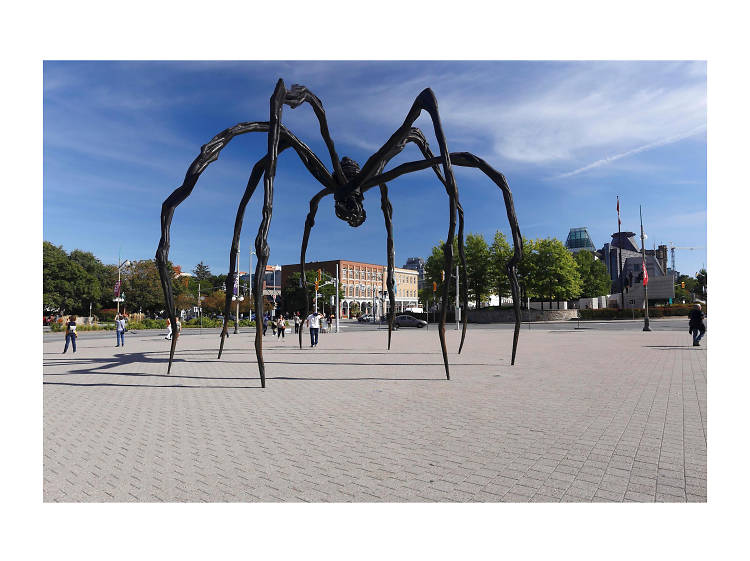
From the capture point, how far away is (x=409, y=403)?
261 inches

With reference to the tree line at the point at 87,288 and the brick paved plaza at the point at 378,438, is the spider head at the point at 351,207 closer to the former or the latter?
the brick paved plaza at the point at 378,438

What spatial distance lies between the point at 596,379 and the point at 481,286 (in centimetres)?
4519

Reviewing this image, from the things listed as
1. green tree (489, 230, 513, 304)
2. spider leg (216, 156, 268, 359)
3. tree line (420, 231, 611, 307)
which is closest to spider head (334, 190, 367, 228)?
spider leg (216, 156, 268, 359)

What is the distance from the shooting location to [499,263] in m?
50.4

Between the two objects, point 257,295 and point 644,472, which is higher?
point 257,295

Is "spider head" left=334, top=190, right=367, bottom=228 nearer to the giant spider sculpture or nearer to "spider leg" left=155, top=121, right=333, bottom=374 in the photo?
the giant spider sculpture

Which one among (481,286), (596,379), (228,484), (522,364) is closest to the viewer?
(228,484)

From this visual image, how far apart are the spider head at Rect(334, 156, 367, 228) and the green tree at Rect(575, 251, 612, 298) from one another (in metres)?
70.6

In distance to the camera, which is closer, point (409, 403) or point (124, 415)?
point (124, 415)

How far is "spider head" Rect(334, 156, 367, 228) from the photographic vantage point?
8570 millimetres

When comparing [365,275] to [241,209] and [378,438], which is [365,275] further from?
[378,438]

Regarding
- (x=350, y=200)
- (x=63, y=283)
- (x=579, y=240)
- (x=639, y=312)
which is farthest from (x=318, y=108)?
(x=579, y=240)

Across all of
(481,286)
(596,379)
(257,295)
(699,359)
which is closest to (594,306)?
(481,286)
